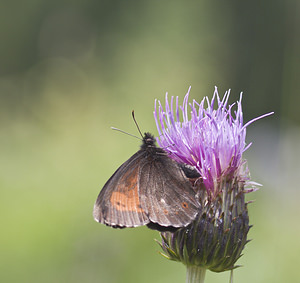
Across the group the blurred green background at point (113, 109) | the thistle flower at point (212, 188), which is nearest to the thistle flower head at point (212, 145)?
the thistle flower at point (212, 188)

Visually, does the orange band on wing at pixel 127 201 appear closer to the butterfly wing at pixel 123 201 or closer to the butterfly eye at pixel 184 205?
the butterfly wing at pixel 123 201

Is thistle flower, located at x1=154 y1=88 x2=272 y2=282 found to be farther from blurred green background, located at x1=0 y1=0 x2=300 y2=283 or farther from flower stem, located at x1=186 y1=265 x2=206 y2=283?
blurred green background, located at x1=0 y1=0 x2=300 y2=283

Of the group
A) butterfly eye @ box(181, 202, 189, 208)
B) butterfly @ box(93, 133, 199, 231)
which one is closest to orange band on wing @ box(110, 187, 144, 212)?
butterfly @ box(93, 133, 199, 231)

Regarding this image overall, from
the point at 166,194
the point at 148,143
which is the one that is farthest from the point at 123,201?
the point at 148,143

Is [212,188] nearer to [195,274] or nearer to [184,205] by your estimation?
[184,205]

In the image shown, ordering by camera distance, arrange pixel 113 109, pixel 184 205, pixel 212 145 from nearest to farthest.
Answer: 1. pixel 184 205
2. pixel 212 145
3. pixel 113 109

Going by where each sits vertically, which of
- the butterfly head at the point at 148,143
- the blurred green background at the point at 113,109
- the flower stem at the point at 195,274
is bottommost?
the flower stem at the point at 195,274
